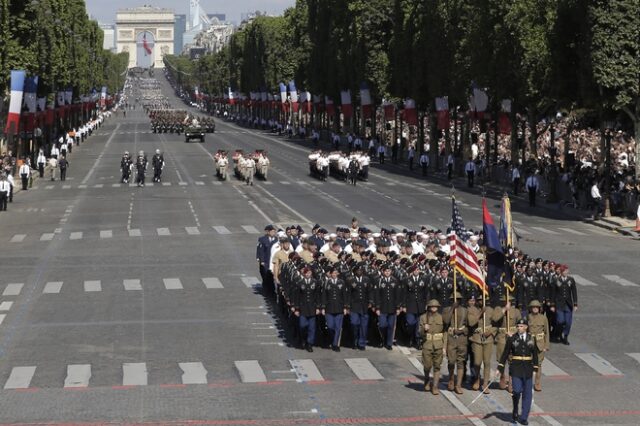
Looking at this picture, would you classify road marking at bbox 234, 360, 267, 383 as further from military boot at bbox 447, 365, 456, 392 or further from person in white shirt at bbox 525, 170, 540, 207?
person in white shirt at bbox 525, 170, 540, 207

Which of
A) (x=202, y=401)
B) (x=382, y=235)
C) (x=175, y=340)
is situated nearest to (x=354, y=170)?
(x=382, y=235)

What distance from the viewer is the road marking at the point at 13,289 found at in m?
37.1

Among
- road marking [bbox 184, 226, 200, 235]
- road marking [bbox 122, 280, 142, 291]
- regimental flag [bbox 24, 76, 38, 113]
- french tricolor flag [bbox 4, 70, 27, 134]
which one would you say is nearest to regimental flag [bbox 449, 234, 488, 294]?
road marking [bbox 122, 280, 142, 291]

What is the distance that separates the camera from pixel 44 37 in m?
104

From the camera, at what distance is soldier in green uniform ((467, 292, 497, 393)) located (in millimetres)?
24547

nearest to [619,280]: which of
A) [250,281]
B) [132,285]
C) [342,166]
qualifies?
[250,281]

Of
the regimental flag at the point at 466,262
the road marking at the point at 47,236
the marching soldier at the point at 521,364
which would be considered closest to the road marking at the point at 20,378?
the regimental flag at the point at 466,262

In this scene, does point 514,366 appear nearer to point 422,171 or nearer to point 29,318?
point 29,318

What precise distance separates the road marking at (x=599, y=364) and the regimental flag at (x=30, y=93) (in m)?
62.5

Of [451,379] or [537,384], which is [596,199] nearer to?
[537,384]

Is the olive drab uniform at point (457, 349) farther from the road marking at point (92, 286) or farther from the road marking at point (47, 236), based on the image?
the road marking at point (47, 236)

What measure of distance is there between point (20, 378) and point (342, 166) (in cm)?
5507

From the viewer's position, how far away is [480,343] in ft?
80.4

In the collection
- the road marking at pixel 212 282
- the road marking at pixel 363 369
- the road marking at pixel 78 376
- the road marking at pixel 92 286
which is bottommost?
the road marking at pixel 92 286
